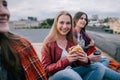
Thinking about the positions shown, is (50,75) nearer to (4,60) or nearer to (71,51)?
(71,51)

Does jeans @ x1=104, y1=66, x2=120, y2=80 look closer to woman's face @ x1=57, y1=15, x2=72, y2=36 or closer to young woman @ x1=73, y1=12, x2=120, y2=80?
young woman @ x1=73, y1=12, x2=120, y2=80

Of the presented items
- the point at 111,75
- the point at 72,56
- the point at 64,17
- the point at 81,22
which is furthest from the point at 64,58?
the point at 81,22

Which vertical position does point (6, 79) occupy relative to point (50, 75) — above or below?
above

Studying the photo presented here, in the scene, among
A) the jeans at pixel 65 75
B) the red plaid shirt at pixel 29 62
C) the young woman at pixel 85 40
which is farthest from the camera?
the young woman at pixel 85 40

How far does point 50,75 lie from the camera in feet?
10.6

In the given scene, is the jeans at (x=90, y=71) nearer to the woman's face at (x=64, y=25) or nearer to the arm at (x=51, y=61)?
the arm at (x=51, y=61)

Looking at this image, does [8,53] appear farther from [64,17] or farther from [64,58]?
[64,17]

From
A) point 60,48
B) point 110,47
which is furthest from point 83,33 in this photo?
point 60,48

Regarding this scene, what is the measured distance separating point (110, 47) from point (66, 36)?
4.76 feet

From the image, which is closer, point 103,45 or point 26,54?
point 26,54

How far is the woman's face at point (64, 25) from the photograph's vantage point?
136 inches

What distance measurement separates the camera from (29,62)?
188 cm

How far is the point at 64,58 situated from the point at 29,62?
4.43 ft

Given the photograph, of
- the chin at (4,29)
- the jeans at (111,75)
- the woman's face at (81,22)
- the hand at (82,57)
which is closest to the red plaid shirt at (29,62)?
the chin at (4,29)
